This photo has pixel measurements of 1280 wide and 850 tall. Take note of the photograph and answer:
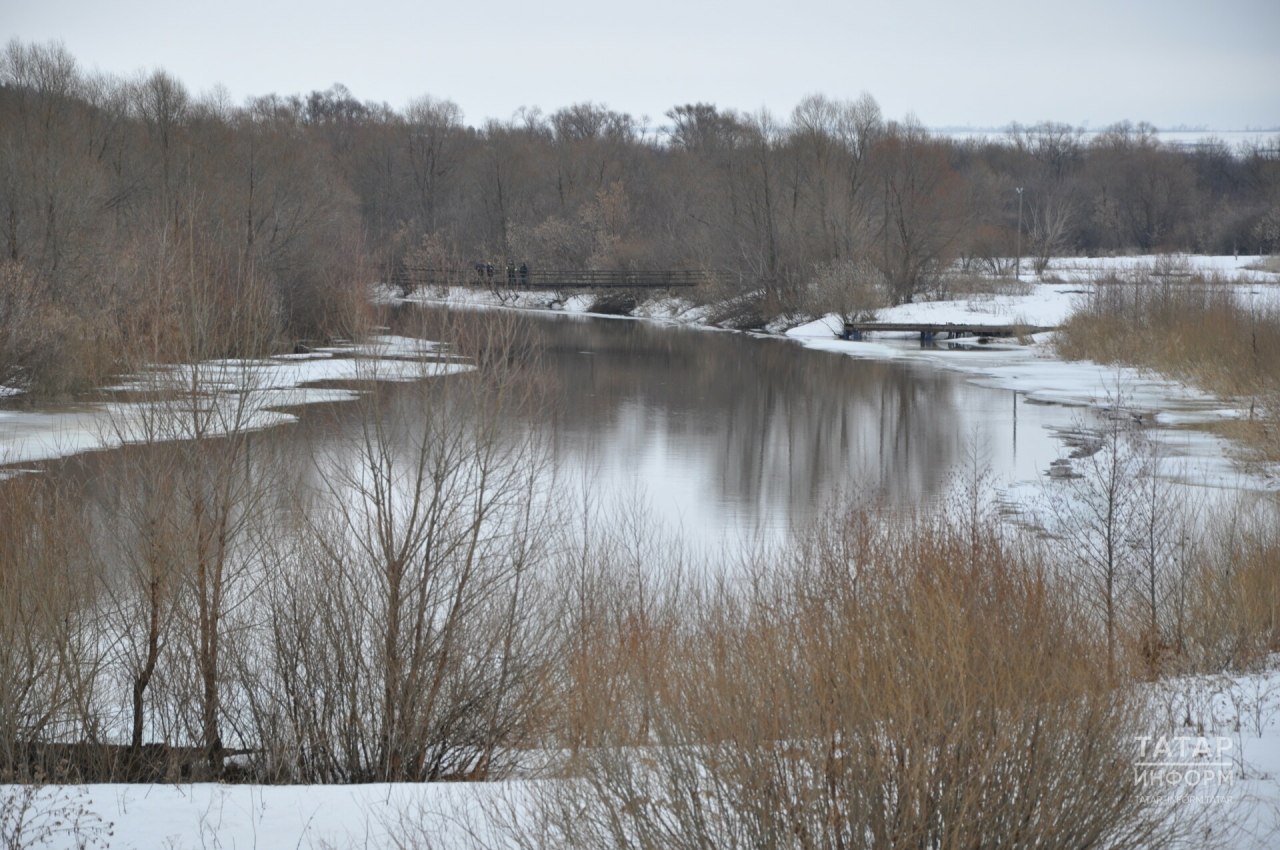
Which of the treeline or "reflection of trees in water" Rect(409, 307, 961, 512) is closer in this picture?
"reflection of trees in water" Rect(409, 307, 961, 512)

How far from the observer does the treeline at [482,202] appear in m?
25.0

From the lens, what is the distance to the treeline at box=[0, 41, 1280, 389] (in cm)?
A: 2497

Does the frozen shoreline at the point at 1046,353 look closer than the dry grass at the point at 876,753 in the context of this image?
No

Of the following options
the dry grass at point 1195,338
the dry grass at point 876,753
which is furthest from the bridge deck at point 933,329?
the dry grass at point 876,753

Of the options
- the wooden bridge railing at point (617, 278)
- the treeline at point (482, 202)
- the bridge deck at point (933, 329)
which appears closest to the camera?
the treeline at point (482, 202)

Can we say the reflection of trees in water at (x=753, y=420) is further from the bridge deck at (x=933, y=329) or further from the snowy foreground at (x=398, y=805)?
the bridge deck at (x=933, y=329)

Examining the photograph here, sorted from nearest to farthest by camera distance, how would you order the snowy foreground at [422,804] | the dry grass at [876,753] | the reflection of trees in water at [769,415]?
1. the dry grass at [876,753]
2. the snowy foreground at [422,804]
3. the reflection of trees in water at [769,415]

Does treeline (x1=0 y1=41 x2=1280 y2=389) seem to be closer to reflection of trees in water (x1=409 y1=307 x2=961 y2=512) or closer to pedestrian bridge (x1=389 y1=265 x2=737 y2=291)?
pedestrian bridge (x1=389 y1=265 x2=737 y2=291)

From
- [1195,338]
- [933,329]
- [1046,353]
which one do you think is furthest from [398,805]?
[933,329]

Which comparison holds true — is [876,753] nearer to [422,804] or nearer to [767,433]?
[422,804]

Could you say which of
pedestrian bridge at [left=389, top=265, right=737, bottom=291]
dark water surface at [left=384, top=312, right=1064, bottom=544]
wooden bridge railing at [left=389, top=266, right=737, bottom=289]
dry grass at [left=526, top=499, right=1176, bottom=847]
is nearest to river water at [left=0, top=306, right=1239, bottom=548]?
dark water surface at [left=384, top=312, right=1064, bottom=544]

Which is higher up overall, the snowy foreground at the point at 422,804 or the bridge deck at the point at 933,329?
the bridge deck at the point at 933,329

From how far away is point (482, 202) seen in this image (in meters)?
78.6

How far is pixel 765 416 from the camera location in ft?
87.2
